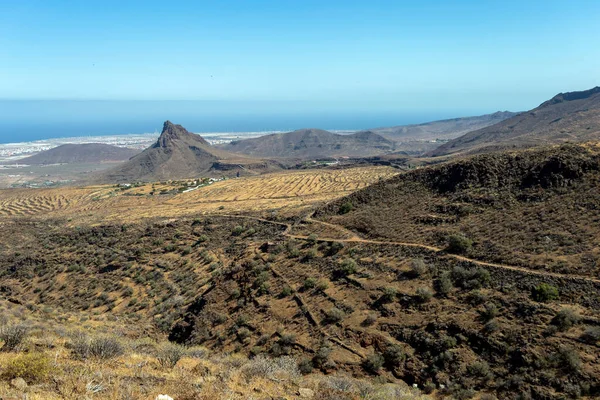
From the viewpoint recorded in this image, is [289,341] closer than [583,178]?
Yes

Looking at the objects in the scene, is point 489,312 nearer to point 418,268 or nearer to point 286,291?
point 418,268

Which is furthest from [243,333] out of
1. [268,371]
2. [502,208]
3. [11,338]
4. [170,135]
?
[170,135]

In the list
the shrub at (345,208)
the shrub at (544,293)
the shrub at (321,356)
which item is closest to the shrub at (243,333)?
the shrub at (321,356)

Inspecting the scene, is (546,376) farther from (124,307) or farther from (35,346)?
(124,307)

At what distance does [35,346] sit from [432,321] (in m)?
14.3

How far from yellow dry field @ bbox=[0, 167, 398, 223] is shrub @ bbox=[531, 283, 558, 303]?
1246 inches

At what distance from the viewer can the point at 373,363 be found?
46.1ft

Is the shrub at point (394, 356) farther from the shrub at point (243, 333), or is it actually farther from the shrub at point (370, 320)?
the shrub at point (243, 333)

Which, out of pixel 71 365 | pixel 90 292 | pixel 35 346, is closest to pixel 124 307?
pixel 90 292

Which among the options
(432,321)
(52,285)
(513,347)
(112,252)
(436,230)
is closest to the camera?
(513,347)

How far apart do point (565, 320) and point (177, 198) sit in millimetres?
56071

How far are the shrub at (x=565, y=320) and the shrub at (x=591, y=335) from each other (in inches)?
18.5

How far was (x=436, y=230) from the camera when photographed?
22359 millimetres

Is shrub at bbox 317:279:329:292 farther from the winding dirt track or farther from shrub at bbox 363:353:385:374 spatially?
shrub at bbox 363:353:385:374
